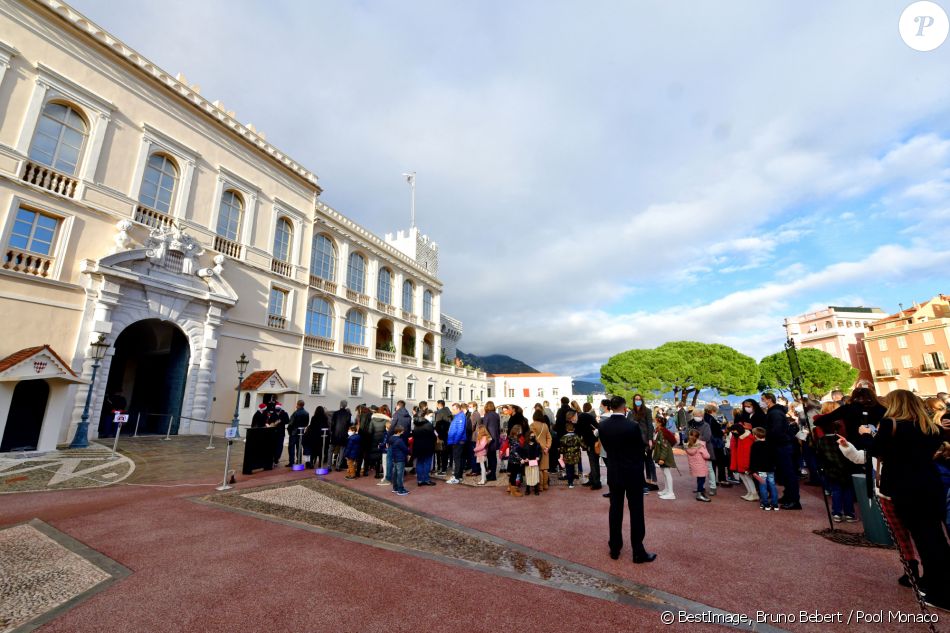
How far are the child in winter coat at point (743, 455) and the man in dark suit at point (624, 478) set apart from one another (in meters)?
4.07

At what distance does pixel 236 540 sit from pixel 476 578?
11.4 feet

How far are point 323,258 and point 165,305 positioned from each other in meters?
10.9

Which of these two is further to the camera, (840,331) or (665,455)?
(840,331)

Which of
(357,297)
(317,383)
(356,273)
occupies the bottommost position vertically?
(317,383)


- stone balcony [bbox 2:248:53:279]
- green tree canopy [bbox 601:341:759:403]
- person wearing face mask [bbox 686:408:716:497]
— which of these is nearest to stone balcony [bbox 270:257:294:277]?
stone balcony [bbox 2:248:53:279]

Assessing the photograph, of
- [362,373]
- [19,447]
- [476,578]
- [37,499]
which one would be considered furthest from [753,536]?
[362,373]

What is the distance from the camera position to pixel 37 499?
7.16m

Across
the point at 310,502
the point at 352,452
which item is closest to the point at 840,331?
the point at 352,452

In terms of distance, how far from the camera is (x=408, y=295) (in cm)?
3409

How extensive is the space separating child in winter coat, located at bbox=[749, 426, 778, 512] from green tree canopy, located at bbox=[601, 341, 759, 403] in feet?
133

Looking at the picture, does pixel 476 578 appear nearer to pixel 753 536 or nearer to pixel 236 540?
pixel 236 540

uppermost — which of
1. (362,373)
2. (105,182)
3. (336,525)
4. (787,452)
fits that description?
(105,182)

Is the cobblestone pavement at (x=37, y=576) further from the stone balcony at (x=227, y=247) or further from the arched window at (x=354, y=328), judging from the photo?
the arched window at (x=354, y=328)

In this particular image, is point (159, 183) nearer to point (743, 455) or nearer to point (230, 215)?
point (230, 215)
